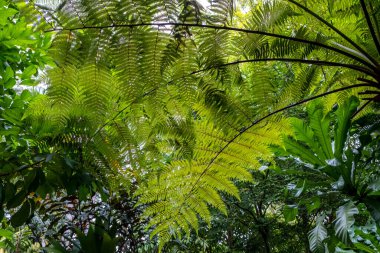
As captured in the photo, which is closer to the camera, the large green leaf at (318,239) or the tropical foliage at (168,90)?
the tropical foliage at (168,90)

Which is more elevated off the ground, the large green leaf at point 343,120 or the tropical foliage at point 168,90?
the large green leaf at point 343,120

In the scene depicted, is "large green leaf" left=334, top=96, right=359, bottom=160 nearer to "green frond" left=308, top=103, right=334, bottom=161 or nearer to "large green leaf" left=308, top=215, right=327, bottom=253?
A: "green frond" left=308, top=103, right=334, bottom=161

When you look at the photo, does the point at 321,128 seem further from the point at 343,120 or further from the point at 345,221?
the point at 345,221

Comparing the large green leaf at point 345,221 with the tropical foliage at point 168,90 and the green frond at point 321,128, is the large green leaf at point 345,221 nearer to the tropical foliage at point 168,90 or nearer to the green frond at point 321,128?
the tropical foliage at point 168,90

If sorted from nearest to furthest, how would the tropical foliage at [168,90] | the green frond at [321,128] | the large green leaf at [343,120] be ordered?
1. the tropical foliage at [168,90]
2. the large green leaf at [343,120]
3. the green frond at [321,128]

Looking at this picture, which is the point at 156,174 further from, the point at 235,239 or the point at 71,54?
the point at 235,239

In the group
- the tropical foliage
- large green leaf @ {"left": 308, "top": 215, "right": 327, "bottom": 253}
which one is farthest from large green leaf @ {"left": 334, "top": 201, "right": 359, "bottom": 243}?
Result: large green leaf @ {"left": 308, "top": 215, "right": 327, "bottom": 253}

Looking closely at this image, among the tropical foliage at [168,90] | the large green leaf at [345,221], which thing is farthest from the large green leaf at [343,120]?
the large green leaf at [345,221]

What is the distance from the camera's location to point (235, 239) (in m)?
4.00

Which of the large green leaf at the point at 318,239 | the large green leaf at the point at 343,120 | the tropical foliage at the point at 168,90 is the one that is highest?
the large green leaf at the point at 343,120

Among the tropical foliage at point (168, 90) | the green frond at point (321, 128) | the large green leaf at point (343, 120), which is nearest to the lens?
the tropical foliage at point (168, 90)

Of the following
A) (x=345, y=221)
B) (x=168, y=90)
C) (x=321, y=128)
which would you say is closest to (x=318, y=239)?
(x=345, y=221)

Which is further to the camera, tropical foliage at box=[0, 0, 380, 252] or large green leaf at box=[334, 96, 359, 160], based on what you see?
large green leaf at box=[334, 96, 359, 160]

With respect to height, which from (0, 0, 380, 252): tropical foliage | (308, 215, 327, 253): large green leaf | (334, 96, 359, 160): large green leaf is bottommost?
(308, 215, 327, 253): large green leaf
